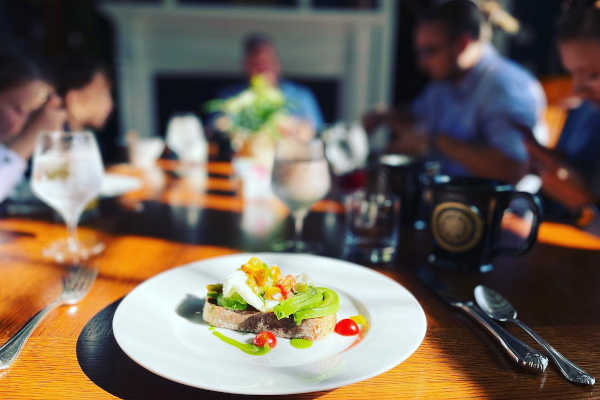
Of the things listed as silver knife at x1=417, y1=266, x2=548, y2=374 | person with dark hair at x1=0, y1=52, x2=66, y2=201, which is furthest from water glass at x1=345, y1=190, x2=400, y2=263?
person with dark hair at x1=0, y1=52, x2=66, y2=201

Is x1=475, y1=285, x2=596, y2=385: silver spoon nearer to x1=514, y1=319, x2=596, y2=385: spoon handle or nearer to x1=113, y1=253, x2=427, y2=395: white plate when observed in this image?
x1=514, y1=319, x2=596, y2=385: spoon handle

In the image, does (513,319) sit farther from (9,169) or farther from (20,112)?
(20,112)

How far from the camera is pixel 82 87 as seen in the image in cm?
172

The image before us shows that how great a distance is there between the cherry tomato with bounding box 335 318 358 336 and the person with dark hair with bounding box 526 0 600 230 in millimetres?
762

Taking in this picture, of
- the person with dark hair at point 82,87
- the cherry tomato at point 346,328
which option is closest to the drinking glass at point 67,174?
the cherry tomato at point 346,328

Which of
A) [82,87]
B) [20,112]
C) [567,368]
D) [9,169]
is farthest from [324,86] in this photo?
[567,368]

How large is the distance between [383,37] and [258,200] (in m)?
3.70

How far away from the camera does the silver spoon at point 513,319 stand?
48cm

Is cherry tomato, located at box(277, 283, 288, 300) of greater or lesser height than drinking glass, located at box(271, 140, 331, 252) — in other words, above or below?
below

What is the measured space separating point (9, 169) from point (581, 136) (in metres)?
1.93

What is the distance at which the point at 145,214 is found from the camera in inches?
44.3

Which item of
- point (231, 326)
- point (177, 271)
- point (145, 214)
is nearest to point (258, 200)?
point (145, 214)

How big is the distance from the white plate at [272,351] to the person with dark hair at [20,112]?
0.79 m

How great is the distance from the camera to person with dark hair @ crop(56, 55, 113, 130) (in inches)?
66.7
